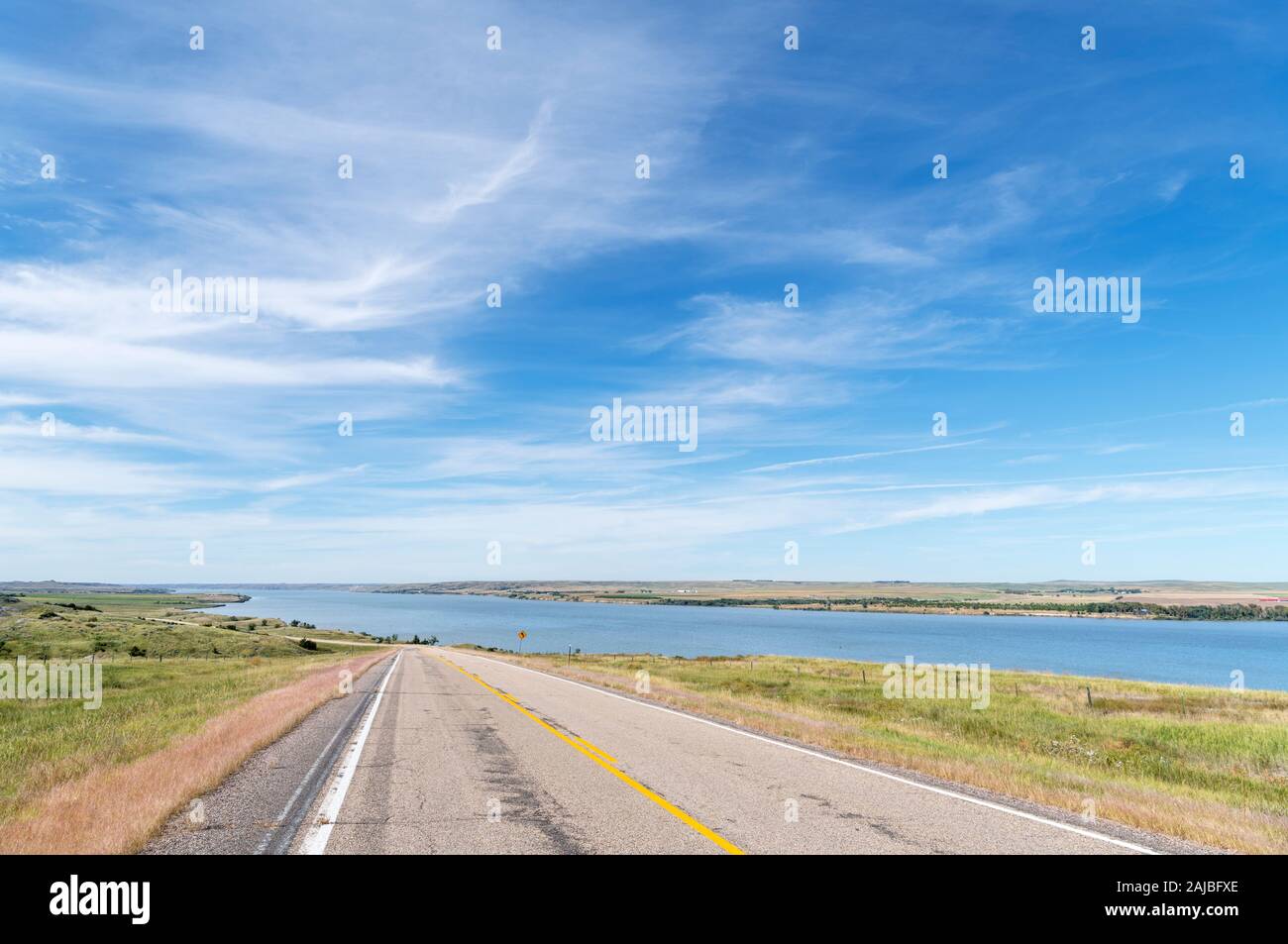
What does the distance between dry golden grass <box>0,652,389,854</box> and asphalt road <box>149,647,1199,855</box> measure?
33 centimetres

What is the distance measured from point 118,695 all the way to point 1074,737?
3428 cm

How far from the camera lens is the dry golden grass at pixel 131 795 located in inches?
271

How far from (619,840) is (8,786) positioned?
32.4 ft

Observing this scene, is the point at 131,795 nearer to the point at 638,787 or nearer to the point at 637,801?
the point at 637,801

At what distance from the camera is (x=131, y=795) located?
8758 mm

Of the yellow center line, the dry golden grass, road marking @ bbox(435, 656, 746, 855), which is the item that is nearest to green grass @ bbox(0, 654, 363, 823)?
the dry golden grass

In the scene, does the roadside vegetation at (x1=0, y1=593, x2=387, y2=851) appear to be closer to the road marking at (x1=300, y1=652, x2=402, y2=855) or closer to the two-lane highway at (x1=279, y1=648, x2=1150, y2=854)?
the road marking at (x1=300, y1=652, x2=402, y2=855)

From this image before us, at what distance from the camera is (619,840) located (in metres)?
7.25

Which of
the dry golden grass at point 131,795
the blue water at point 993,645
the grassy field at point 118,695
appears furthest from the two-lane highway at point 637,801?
the blue water at point 993,645

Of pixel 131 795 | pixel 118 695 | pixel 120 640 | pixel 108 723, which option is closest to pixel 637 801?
pixel 131 795

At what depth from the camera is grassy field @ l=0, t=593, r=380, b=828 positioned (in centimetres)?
1265

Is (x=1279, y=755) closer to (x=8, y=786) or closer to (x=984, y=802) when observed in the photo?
(x=984, y=802)
